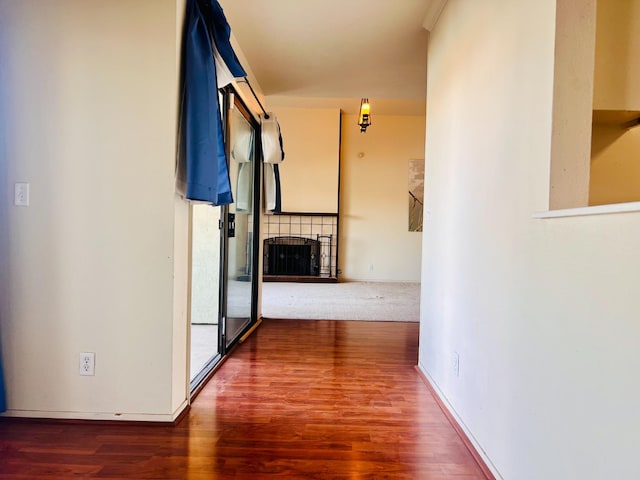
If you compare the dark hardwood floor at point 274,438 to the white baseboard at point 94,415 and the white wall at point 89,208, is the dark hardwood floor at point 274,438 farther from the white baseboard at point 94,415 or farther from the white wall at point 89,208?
the white wall at point 89,208

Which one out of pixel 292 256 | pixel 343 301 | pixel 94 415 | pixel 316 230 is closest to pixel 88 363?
pixel 94 415

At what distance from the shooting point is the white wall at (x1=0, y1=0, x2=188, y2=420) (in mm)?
1684

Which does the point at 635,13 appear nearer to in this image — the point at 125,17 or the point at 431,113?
the point at 431,113

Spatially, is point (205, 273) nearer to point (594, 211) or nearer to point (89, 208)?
point (89, 208)

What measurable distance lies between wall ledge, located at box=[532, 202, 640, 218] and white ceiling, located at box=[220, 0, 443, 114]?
1.76 metres

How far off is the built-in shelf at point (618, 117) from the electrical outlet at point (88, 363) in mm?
2505

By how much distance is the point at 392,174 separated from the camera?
7039 mm

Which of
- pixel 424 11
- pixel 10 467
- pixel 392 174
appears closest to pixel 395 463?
pixel 10 467

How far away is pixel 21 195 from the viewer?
5.58 feet

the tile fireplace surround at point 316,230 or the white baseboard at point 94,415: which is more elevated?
the tile fireplace surround at point 316,230

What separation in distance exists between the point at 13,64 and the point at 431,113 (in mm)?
2455

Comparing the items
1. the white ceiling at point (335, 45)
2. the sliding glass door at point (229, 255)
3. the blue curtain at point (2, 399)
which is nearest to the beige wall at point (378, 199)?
the white ceiling at point (335, 45)

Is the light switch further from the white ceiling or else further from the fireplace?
the fireplace

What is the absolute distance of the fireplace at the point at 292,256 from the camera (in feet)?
22.4
